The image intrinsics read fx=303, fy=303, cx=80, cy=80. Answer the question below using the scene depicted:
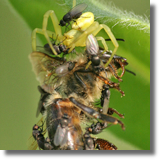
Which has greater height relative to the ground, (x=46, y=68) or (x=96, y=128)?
(x=46, y=68)

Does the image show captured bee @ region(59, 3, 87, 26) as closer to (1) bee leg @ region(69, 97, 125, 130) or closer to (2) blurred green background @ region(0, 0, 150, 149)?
(2) blurred green background @ region(0, 0, 150, 149)

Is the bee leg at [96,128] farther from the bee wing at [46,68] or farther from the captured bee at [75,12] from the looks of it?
the captured bee at [75,12]

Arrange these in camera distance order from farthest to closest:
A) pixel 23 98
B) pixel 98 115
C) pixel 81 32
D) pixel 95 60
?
pixel 23 98, pixel 81 32, pixel 95 60, pixel 98 115

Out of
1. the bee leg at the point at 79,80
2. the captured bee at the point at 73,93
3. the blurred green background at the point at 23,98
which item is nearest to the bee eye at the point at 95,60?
the captured bee at the point at 73,93

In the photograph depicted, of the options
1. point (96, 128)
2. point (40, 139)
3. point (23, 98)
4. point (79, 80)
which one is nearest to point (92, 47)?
point (79, 80)

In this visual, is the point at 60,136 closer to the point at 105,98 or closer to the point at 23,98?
the point at 105,98

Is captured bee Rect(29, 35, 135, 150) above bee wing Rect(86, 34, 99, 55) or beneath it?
beneath

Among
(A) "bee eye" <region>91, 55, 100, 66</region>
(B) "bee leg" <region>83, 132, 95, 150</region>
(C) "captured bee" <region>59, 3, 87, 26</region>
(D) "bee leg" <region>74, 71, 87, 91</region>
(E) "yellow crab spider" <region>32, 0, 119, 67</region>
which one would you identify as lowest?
(B) "bee leg" <region>83, 132, 95, 150</region>

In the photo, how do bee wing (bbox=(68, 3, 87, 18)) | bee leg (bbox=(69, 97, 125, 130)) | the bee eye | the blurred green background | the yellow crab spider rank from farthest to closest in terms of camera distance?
the blurred green background → bee wing (bbox=(68, 3, 87, 18)) → the yellow crab spider → the bee eye → bee leg (bbox=(69, 97, 125, 130))

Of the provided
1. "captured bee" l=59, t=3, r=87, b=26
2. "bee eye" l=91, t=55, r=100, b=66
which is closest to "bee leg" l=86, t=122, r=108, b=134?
"bee eye" l=91, t=55, r=100, b=66
